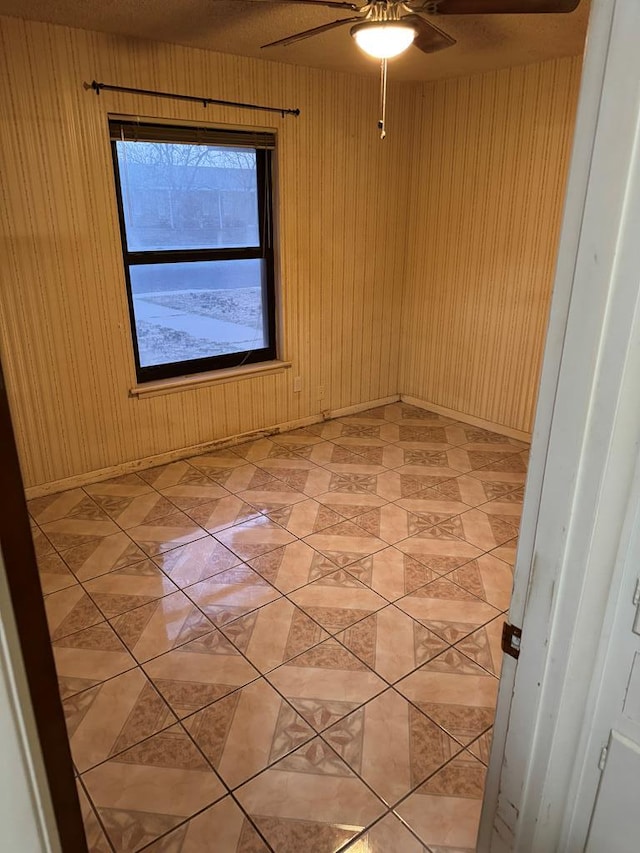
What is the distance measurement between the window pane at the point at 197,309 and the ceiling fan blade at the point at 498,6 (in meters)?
1.99

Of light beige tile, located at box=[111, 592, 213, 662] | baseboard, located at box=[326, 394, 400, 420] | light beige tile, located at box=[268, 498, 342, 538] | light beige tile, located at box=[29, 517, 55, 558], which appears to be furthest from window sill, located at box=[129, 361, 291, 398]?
light beige tile, located at box=[111, 592, 213, 662]

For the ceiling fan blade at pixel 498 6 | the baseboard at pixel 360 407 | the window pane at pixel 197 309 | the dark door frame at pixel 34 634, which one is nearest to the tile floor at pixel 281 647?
the window pane at pixel 197 309

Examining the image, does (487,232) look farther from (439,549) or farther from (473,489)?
(439,549)

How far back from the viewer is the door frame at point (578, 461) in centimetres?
78

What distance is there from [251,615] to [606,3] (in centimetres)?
218

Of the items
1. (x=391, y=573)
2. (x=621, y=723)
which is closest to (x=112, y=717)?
(x=391, y=573)

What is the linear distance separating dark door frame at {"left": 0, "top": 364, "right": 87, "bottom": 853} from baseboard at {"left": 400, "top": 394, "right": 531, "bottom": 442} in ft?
12.4

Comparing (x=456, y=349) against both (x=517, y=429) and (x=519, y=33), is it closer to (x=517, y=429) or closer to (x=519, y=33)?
(x=517, y=429)

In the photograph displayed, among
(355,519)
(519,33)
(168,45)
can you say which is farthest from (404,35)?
(355,519)

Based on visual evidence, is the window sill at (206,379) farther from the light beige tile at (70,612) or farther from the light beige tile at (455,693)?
the light beige tile at (455,693)

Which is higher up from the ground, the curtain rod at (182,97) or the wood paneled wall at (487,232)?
the curtain rod at (182,97)

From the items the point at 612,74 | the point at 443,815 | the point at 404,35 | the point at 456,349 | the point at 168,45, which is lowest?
the point at 443,815

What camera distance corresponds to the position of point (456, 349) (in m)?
4.48

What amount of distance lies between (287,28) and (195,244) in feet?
4.16
